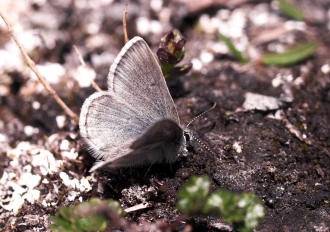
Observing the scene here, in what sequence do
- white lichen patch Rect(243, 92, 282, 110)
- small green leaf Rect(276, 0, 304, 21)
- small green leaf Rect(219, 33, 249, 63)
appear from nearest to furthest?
white lichen patch Rect(243, 92, 282, 110), small green leaf Rect(219, 33, 249, 63), small green leaf Rect(276, 0, 304, 21)

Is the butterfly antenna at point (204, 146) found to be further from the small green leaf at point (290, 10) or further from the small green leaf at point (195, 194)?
the small green leaf at point (290, 10)

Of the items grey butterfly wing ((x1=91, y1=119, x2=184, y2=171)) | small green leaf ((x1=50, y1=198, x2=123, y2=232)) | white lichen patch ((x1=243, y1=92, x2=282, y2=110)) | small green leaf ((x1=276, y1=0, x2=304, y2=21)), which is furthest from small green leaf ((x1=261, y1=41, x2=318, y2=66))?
small green leaf ((x1=50, y1=198, x2=123, y2=232))

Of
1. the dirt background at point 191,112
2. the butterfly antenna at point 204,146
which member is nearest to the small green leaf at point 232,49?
the dirt background at point 191,112

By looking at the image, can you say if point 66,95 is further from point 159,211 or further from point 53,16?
point 159,211

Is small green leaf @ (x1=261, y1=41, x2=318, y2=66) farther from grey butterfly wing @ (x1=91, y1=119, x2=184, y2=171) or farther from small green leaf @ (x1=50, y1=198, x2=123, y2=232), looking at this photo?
small green leaf @ (x1=50, y1=198, x2=123, y2=232)

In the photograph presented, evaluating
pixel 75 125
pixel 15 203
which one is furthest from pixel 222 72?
pixel 15 203
